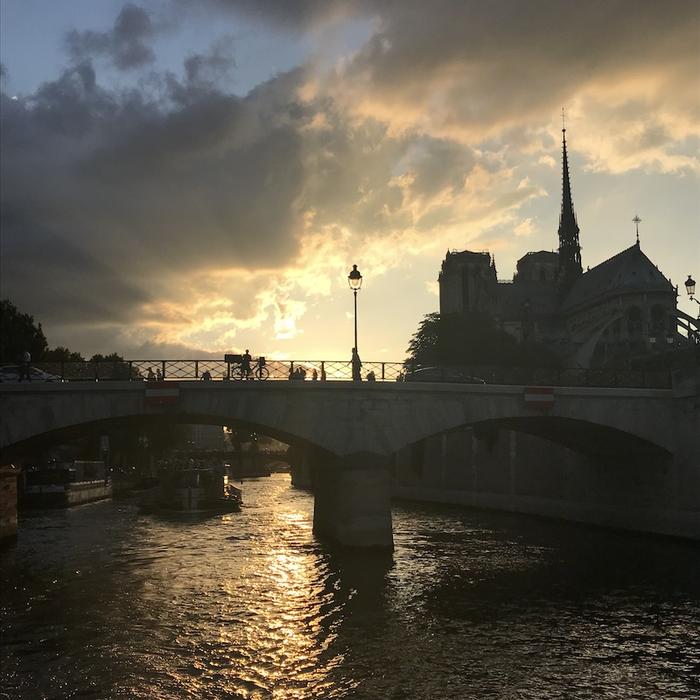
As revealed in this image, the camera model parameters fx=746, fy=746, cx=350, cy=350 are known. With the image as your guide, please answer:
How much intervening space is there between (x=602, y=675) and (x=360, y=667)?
18.4ft

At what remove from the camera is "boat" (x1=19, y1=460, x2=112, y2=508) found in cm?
5659

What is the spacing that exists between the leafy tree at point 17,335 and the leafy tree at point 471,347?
3767 cm

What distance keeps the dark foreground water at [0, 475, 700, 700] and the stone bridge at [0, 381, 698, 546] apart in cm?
296

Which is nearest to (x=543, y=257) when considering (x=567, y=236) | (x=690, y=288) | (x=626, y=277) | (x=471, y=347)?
(x=567, y=236)

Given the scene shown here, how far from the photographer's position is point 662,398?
121ft

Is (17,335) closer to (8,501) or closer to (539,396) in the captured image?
(8,501)

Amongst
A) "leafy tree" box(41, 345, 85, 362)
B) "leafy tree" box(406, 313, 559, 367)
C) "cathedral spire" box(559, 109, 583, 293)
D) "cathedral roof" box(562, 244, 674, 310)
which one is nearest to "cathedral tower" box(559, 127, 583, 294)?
"cathedral spire" box(559, 109, 583, 293)

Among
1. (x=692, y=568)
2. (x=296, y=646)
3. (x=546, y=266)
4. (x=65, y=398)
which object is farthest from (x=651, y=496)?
(x=546, y=266)

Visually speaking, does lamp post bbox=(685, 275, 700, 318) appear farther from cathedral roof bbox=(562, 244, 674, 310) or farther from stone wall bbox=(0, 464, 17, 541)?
cathedral roof bbox=(562, 244, 674, 310)

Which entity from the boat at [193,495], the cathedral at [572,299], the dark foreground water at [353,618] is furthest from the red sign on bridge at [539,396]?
the cathedral at [572,299]

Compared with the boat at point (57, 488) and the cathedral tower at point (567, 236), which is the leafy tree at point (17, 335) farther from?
the cathedral tower at point (567, 236)

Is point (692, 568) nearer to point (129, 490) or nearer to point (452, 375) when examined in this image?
point (452, 375)

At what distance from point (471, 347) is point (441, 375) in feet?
150

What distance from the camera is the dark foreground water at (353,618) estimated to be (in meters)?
16.7
